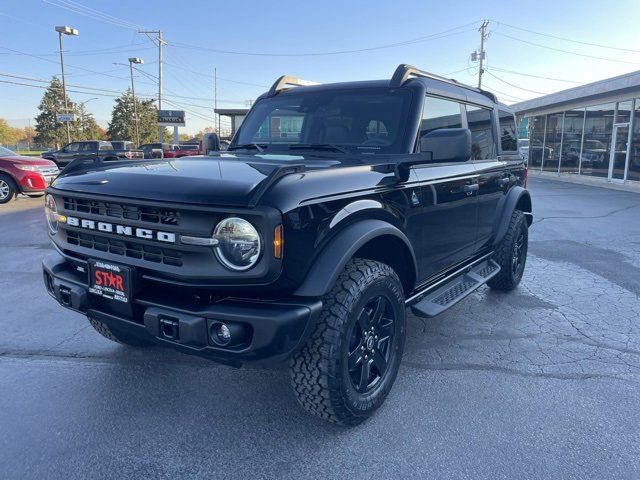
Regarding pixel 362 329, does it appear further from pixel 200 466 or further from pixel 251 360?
pixel 200 466

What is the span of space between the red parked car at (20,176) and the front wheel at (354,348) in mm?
11468

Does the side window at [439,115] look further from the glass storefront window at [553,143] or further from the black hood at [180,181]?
the glass storefront window at [553,143]

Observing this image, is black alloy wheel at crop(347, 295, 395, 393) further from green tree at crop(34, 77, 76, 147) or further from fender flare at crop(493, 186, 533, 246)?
green tree at crop(34, 77, 76, 147)

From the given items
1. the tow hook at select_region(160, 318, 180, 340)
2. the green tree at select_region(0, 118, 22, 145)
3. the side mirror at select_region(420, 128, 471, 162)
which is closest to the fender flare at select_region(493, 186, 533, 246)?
the side mirror at select_region(420, 128, 471, 162)

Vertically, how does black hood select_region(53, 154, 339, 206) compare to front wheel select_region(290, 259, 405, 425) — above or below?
above

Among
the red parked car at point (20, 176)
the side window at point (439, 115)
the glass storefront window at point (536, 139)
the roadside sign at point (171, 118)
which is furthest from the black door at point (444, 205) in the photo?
the roadside sign at point (171, 118)

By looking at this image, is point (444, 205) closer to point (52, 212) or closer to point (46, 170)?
point (52, 212)

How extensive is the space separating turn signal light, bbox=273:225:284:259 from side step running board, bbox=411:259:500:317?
1.39m

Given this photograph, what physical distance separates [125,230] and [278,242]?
0.83 m

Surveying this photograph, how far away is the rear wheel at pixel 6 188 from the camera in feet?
39.2

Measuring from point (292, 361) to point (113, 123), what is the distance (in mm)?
77352

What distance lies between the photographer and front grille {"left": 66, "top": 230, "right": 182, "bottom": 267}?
2.31m

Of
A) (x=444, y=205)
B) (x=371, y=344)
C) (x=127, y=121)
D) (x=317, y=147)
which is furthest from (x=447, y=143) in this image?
(x=127, y=121)

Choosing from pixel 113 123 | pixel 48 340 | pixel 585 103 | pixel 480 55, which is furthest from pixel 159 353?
pixel 113 123
